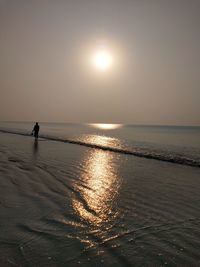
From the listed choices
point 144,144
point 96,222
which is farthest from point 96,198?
point 144,144

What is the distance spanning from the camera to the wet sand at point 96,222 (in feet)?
14.8

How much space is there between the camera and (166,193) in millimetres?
9375

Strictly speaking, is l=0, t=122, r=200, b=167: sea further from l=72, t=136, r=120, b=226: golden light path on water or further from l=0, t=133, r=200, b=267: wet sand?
l=0, t=133, r=200, b=267: wet sand

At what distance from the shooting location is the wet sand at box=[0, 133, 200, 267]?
4496 millimetres

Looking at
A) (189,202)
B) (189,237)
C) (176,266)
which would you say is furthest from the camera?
(189,202)

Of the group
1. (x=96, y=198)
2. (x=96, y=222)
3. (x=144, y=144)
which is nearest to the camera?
(x=96, y=222)

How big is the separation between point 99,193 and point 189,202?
3073mm

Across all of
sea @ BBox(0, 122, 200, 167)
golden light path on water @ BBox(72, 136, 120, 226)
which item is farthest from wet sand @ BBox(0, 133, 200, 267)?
sea @ BBox(0, 122, 200, 167)

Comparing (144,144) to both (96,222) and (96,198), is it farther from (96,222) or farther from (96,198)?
(96,222)

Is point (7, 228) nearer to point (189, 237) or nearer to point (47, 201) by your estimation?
point (47, 201)

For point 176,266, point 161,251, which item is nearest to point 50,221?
point 161,251

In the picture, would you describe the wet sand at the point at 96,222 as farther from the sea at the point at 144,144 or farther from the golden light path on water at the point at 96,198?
the sea at the point at 144,144

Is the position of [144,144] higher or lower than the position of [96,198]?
higher

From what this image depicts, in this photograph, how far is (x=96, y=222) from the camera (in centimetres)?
613
